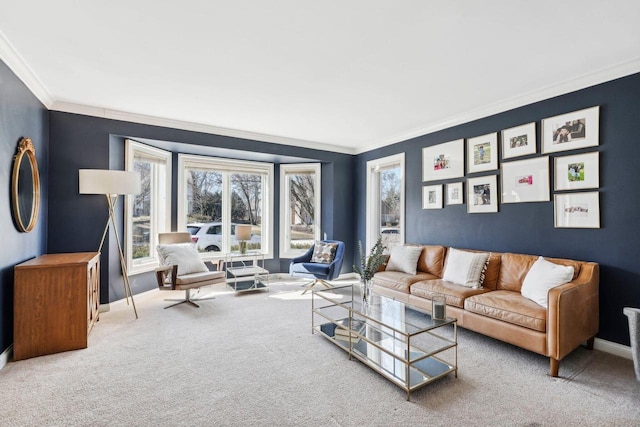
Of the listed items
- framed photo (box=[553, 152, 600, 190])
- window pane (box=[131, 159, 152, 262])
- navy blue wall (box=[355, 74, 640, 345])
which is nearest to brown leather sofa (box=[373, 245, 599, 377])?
navy blue wall (box=[355, 74, 640, 345])

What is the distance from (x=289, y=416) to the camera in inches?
73.8

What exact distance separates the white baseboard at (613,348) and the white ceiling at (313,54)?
8.23ft

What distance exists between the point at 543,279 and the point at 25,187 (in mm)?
5110

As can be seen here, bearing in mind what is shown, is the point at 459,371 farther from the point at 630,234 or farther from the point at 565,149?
the point at 565,149

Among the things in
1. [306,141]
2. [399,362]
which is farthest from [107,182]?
[399,362]

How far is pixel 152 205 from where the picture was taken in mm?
4875

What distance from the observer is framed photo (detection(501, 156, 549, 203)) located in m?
3.24

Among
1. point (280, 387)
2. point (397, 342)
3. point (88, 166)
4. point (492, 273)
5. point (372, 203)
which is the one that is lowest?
point (280, 387)

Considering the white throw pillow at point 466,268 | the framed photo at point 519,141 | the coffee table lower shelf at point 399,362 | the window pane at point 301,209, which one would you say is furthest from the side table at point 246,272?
the framed photo at point 519,141

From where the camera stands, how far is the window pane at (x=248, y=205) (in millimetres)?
5777

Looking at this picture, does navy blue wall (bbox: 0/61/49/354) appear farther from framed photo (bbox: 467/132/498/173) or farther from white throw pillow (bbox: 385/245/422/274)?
framed photo (bbox: 467/132/498/173)

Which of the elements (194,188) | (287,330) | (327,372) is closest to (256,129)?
(194,188)

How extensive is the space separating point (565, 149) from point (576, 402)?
2374 millimetres

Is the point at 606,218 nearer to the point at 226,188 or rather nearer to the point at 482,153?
the point at 482,153
